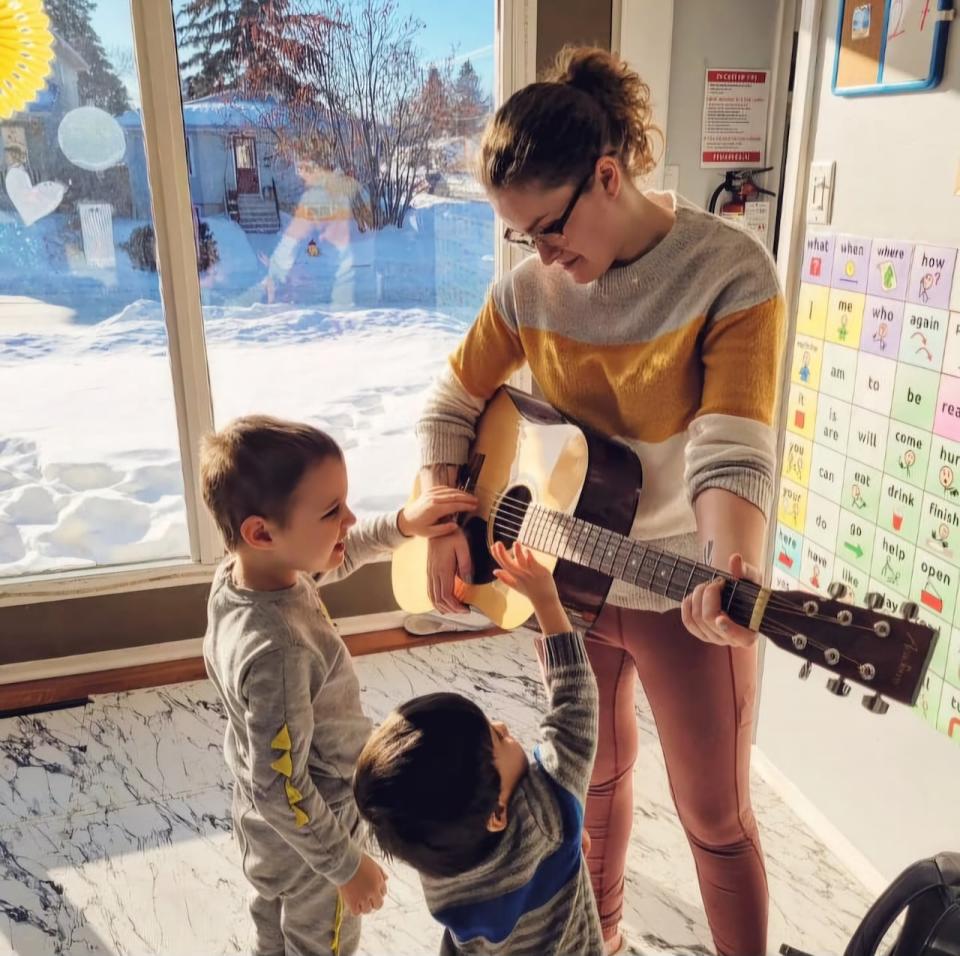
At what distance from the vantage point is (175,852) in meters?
1.77

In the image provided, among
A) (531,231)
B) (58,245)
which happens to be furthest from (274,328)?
(531,231)

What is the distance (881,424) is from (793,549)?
370mm

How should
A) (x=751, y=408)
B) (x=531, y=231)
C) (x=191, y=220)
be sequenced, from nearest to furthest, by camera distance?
1. (x=751, y=408)
2. (x=531, y=231)
3. (x=191, y=220)

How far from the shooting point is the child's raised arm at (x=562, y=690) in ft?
3.24

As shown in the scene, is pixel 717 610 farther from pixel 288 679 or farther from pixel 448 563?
pixel 448 563

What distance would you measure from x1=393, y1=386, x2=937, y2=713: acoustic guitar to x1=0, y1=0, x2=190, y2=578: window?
109 centimetres

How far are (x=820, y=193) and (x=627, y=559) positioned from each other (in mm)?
939

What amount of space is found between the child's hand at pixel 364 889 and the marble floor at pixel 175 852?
53 cm

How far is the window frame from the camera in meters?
2.10

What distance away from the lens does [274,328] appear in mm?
2438

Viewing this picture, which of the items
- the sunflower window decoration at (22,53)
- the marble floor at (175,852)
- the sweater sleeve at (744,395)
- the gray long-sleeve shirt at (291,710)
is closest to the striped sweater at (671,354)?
the sweater sleeve at (744,395)

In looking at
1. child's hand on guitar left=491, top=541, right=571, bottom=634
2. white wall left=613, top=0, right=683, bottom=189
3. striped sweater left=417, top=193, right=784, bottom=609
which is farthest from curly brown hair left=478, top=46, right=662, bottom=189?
white wall left=613, top=0, right=683, bottom=189

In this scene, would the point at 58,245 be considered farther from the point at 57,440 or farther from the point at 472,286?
the point at 472,286

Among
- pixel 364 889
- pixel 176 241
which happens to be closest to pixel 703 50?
pixel 176 241
